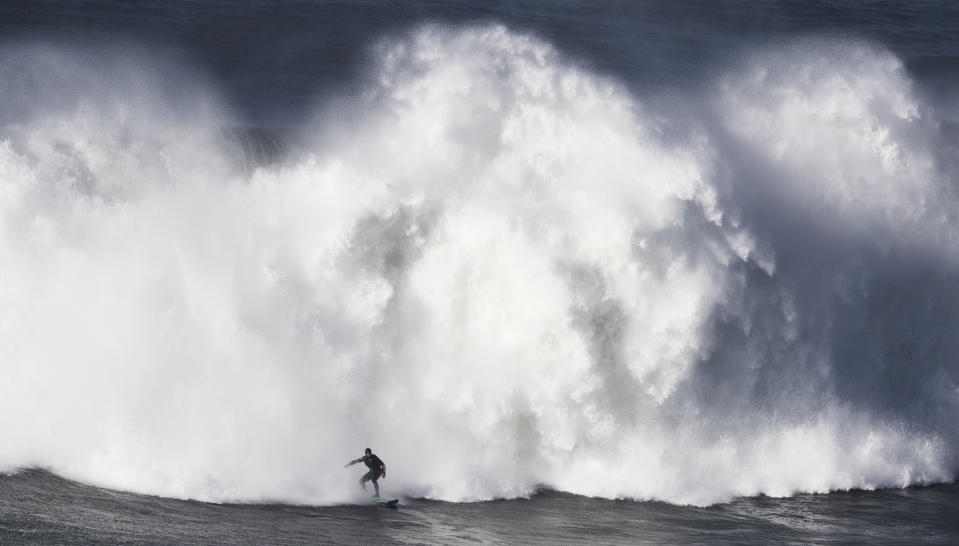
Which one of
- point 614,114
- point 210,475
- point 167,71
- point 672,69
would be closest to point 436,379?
point 210,475

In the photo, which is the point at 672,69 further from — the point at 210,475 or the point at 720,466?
the point at 210,475

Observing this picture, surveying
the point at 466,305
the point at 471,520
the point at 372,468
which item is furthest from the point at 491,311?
the point at 471,520

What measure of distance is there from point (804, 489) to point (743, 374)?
213cm

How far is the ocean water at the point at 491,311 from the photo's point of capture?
1866cm

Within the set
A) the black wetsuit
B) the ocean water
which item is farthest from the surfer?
the ocean water

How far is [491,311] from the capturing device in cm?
2059

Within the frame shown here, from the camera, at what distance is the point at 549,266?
20.7 meters

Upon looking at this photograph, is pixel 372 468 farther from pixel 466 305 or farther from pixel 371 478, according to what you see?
pixel 466 305

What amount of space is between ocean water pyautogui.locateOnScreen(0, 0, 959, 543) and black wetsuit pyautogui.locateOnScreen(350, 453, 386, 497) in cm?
36

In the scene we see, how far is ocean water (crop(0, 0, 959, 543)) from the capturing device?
18.7 metres

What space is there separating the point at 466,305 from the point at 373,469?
3.66m

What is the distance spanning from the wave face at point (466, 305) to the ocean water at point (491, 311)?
48mm

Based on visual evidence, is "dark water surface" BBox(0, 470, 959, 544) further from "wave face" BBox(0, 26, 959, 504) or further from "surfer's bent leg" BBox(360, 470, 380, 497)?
"wave face" BBox(0, 26, 959, 504)

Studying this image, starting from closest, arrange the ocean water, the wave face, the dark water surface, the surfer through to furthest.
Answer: the dark water surface → the surfer → the ocean water → the wave face
